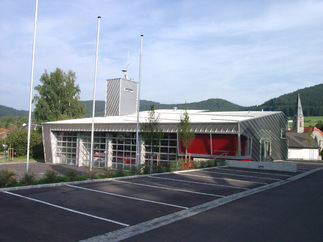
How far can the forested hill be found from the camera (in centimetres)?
12700

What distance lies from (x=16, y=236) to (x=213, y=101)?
129868 mm

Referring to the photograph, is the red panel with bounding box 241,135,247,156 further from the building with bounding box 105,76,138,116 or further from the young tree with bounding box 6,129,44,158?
the young tree with bounding box 6,129,44,158

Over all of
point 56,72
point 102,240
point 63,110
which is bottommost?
point 102,240

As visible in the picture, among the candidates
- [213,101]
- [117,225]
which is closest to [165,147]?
[117,225]

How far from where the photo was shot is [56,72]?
54.2 meters

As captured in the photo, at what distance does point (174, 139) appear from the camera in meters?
26.0

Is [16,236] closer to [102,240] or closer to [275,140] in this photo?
[102,240]

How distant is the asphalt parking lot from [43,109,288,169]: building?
1027cm

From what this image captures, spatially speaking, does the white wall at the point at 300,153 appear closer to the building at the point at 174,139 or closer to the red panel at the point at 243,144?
the building at the point at 174,139

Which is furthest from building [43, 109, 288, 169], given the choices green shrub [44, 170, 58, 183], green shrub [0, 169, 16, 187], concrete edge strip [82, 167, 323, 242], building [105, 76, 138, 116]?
green shrub [0, 169, 16, 187]

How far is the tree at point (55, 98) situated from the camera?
52688mm

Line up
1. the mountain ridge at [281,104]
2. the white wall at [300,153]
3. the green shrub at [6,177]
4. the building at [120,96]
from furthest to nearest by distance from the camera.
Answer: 1. the mountain ridge at [281,104]
2. the white wall at [300,153]
3. the building at [120,96]
4. the green shrub at [6,177]

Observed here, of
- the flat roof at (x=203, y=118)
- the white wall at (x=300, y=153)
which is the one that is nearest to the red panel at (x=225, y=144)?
the flat roof at (x=203, y=118)

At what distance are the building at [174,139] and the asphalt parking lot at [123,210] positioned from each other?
33.7 feet
